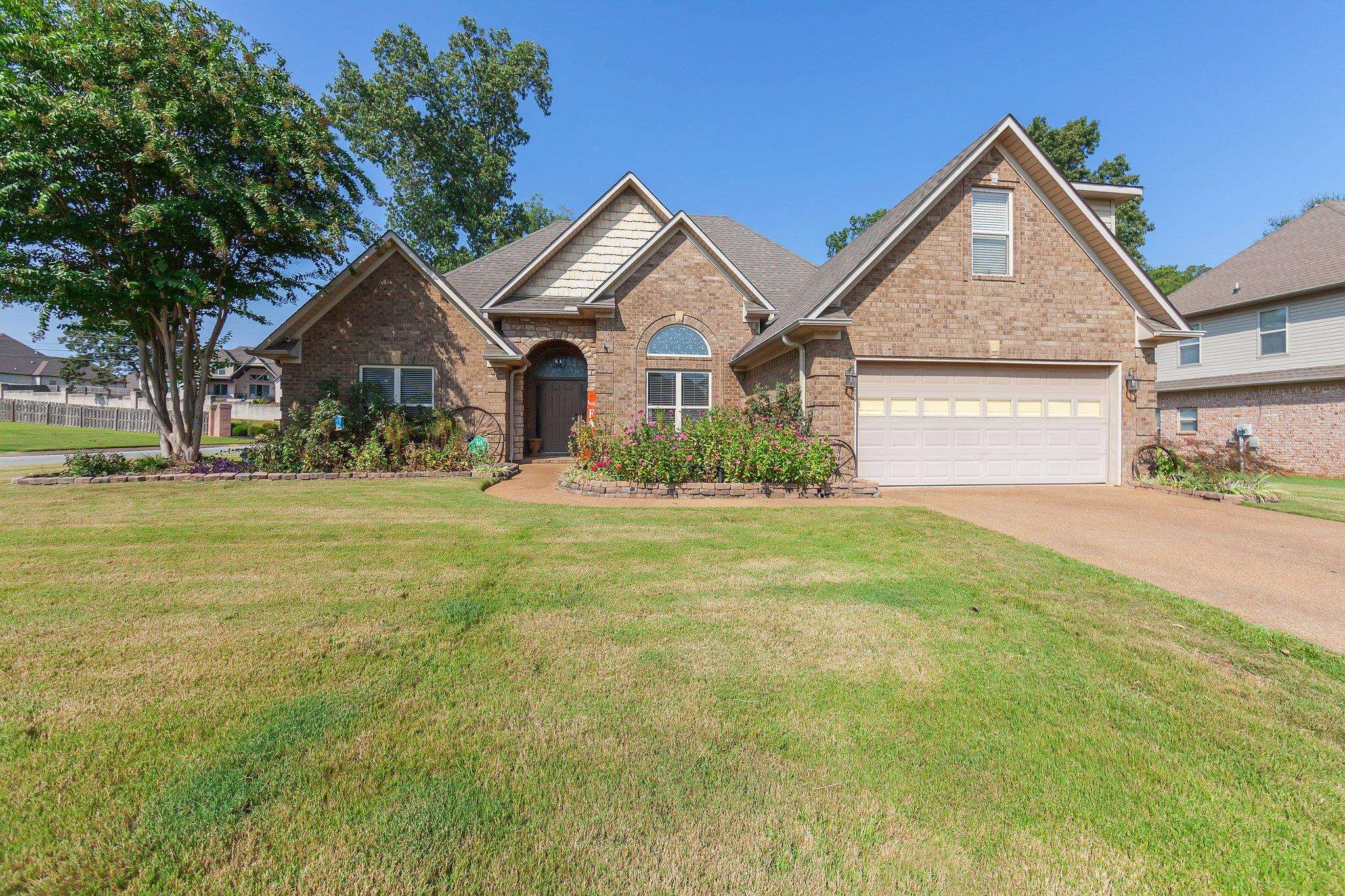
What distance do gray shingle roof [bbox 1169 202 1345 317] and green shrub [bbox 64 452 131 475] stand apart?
97.6ft

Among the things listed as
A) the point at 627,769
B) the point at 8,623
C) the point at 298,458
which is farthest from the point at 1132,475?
the point at 298,458

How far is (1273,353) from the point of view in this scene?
1675 centimetres

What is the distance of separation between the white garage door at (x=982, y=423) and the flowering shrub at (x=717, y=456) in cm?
168

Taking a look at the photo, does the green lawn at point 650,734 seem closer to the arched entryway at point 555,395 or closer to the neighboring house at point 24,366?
the arched entryway at point 555,395

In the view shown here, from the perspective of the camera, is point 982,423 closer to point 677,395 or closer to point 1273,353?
point 677,395

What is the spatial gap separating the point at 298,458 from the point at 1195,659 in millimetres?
14117

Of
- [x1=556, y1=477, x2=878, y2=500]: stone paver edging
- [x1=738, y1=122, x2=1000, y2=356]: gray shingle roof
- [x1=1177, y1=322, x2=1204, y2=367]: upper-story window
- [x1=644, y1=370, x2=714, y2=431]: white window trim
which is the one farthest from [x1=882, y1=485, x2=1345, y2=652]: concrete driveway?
[x1=1177, y1=322, x2=1204, y2=367]: upper-story window

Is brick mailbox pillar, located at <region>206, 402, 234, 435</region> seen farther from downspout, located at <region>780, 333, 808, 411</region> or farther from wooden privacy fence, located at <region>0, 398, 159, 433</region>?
downspout, located at <region>780, 333, 808, 411</region>

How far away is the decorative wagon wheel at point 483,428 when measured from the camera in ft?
45.3

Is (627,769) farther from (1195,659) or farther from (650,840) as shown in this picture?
(1195,659)

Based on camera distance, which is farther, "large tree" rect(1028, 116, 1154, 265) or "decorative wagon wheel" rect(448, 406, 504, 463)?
"large tree" rect(1028, 116, 1154, 265)

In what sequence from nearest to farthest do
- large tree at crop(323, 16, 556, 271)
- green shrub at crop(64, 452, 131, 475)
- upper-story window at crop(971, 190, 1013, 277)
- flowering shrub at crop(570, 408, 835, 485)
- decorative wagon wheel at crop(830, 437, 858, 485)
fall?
Result: flowering shrub at crop(570, 408, 835, 485) → decorative wagon wheel at crop(830, 437, 858, 485) → green shrub at crop(64, 452, 131, 475) → upper-story window at crop(971, 190, 1013, 277) → large tree at crop(323, 16, 556, 271)

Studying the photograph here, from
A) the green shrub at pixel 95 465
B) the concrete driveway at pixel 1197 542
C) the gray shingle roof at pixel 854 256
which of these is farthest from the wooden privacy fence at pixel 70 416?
the concrete driveway at pixel 1197 542

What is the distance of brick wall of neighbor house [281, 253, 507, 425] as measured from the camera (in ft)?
43.8
